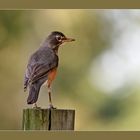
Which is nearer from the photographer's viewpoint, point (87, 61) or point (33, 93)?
point (33, 93)

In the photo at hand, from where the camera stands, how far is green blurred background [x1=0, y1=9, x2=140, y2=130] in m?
3.69

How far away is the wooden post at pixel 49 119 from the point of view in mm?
2330

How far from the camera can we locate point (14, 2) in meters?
2.40

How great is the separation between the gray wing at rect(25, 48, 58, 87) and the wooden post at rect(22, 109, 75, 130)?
14cm

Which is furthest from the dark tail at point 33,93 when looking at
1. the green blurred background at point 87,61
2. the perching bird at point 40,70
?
the green blurred background at point 87,61

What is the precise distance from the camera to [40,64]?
96.5 inches

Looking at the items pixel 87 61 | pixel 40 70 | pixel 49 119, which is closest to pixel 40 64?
pixel 40 70

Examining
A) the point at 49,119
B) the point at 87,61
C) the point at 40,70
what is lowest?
the point at 49,119

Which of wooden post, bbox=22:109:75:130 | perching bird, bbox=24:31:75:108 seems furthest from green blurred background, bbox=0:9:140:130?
wooden post, bbox=22:109:75:130

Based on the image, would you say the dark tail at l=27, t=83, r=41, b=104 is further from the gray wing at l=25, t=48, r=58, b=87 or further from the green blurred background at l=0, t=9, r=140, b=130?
the green blurred background at l=0, t=9, r=140, b=130

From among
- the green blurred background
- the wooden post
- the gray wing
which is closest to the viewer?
the wooden post

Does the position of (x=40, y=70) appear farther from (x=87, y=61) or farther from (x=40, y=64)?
(x=87, y=61)

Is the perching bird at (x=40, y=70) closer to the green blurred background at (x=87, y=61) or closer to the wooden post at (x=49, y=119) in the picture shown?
the wooden post at (x=49, y=119)

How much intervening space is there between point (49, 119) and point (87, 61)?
5.57 ft
